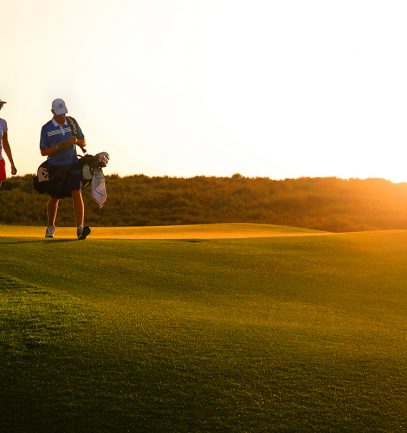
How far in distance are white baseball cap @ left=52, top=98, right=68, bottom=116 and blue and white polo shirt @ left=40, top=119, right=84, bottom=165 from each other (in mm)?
185

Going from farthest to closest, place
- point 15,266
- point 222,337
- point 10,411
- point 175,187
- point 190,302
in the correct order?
point 175,187 < point 15,266 < point 190,302 < point 222,337 < point 10,411

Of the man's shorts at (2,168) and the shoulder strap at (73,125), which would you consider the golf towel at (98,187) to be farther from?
the man's shorts at (2,168)

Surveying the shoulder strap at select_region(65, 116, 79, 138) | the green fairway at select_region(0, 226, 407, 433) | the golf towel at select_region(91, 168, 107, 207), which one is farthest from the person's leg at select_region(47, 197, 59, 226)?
the green fairway at select_region(0, 226, 407, 433)

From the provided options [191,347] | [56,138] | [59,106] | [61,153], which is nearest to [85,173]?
[61,153]

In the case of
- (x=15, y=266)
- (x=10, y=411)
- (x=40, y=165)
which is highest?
(x=40, y=165)

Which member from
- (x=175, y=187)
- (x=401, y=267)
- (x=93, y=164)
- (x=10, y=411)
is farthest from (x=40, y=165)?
(x=175, y=187)

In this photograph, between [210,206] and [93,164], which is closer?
[93,164]

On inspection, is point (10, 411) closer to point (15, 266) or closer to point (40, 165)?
point (15, 266)

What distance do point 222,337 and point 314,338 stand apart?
3.14 feet

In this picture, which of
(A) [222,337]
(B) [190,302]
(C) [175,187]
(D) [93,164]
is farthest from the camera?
(C) [175,187]

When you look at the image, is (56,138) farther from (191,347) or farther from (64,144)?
(191,347)

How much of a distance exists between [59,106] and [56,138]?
51 cm

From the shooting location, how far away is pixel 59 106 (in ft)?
44.3

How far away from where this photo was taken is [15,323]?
8.05m
